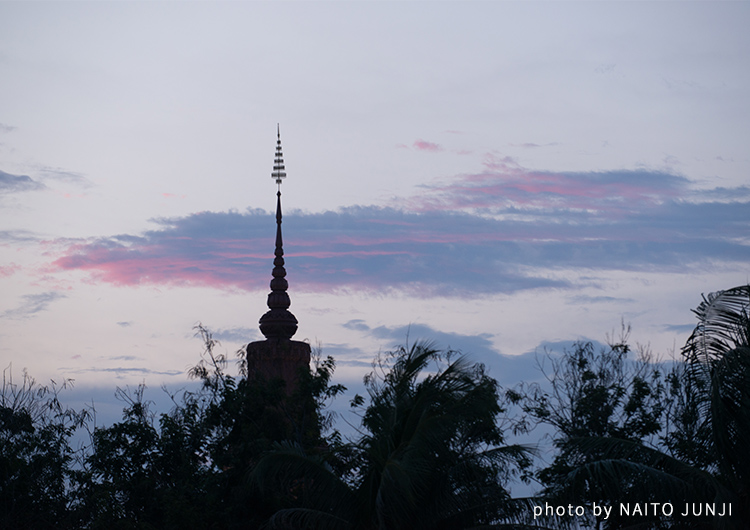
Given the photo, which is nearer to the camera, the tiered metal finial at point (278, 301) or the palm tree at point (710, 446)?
the palm tree at point (710, 446)

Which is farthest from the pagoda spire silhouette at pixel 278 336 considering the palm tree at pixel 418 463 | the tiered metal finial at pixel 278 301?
the palm tree at pixel 418 463

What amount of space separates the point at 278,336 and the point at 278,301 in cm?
285

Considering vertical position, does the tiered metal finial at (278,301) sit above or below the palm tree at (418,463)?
above

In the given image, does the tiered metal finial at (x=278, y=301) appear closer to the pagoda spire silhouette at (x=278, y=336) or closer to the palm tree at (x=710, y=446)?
the pagoda spire silhouette at (x=278, y=336)

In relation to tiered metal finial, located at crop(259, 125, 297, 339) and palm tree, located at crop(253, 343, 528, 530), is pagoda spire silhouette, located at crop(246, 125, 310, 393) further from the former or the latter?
palm tree, located at crop(253, 343, 528, 530)

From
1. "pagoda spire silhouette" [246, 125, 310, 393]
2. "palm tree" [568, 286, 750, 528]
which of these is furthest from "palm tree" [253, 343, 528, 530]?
"pagoda spire silhouette" [246, 125, 310, 393]

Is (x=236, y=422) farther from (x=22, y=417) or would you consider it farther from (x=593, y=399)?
(x=593, y=399)

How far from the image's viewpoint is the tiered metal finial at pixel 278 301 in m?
44.7

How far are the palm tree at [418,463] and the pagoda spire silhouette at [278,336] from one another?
2247 centimetres

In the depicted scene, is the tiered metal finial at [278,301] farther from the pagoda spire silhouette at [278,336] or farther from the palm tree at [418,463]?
the palm tree at [418,463]

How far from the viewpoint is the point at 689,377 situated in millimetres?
13883

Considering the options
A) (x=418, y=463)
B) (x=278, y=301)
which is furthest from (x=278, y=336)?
(x=418, y=463)

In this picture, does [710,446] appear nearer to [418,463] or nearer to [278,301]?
[418,463]

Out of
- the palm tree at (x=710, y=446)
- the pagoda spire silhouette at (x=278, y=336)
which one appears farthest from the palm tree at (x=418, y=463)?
the pagoda spire silhouette at (x=278, y=336)
